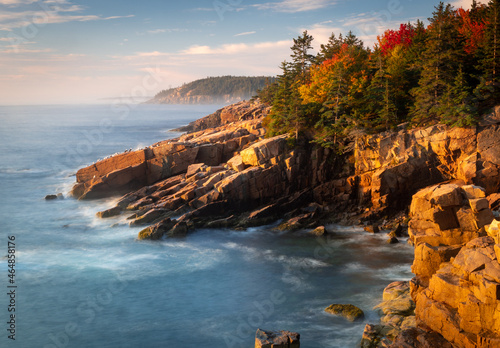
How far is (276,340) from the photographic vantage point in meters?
20.7

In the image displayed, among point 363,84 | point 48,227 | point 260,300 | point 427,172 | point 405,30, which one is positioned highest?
point 405,30

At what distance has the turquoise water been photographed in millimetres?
24641

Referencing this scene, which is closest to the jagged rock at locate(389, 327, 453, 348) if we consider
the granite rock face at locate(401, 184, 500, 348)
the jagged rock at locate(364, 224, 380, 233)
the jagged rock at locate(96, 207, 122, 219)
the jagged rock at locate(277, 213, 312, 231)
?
the granite rock face at locate(401, 184, 500, 348)

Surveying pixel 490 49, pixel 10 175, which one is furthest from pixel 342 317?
pixel 10 175

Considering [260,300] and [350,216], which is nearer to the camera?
[260,300]

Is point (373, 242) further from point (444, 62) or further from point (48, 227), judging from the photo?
point (48, 227)

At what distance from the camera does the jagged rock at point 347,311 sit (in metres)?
24.3

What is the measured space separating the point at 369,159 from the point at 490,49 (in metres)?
16.6

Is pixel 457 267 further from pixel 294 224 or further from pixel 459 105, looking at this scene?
pixel 459 105

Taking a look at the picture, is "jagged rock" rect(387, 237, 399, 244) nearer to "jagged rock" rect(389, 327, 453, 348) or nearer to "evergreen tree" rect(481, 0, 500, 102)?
"jagged rock" rect(389, 327, 453, 348)

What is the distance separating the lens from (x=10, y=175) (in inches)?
2751

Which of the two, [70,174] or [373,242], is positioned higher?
[70,174]

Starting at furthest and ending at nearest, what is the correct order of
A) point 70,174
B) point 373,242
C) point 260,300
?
point 70,174, point 373,242, point 260,300

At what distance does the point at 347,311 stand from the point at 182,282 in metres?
12.7
